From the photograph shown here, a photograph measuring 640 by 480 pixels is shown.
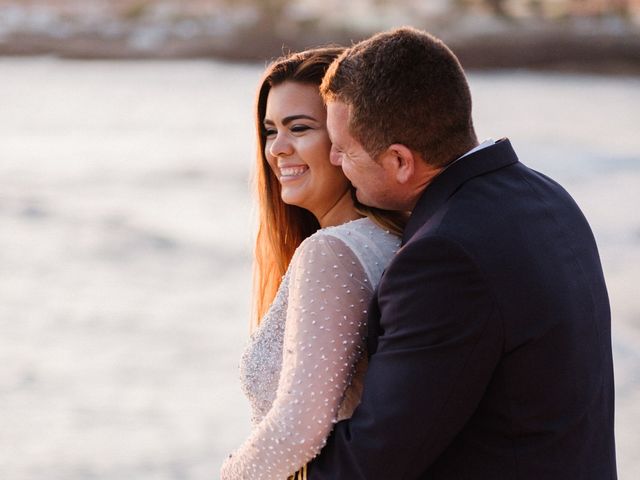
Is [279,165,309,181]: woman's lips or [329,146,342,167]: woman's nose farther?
[279,165,309,181]: woman's lips

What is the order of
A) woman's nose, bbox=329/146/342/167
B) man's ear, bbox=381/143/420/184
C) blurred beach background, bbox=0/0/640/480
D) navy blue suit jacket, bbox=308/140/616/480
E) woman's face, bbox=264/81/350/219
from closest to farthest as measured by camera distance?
navy blue suit jacket, bbox=308/140/616/480 → man's ear, bbox=381/143/420/184 → woman's nose, bbox=329/146/342/167 → woman's face, bbox=264/81/350/219 → blurred beach background, bbox=0/0/640/480

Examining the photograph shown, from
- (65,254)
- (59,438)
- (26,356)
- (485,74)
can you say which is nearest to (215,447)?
(59,438)

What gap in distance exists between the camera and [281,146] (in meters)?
1.77

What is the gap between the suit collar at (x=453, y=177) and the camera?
1318 millimetres

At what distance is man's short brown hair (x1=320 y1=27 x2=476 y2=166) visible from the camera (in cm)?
130

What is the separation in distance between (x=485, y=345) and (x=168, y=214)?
10250 mm

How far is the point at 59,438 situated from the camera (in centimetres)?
486

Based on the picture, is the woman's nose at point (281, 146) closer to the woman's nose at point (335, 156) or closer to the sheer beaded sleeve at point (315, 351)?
the woman's nose at point (335, 156)

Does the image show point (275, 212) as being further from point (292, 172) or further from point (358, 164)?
point (358, 164)

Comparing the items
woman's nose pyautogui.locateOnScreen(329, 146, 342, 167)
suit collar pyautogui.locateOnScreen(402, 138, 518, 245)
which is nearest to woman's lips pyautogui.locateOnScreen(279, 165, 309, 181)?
woman's nose pyautogui.locateOnScreen(329, 146, 342, 167)

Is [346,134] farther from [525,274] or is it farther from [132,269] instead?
[132,269]

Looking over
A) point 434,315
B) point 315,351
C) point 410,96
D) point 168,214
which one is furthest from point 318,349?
point 168,214

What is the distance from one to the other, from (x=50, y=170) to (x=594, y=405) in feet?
47.0

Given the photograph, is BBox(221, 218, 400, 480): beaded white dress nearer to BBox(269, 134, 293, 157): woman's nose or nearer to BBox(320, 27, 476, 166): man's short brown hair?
BBox(320, 27, 476, 166): man's short brown hair
